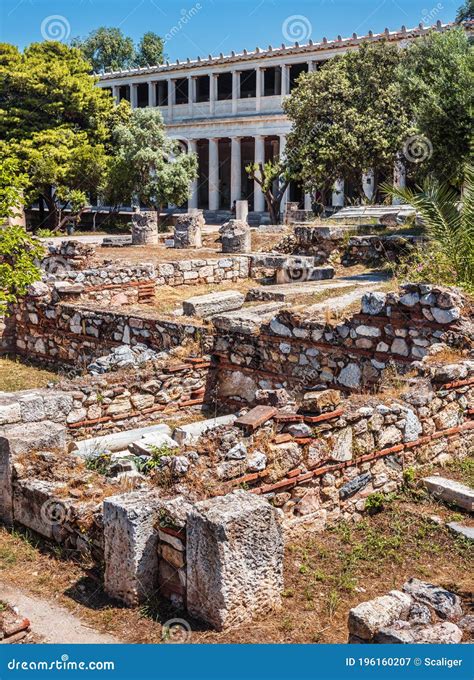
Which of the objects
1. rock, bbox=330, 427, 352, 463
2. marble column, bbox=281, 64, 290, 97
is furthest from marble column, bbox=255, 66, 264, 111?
rock, bbox=330, 427, 352, 463

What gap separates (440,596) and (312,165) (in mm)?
28211

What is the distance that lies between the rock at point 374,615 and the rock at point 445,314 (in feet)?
18.8

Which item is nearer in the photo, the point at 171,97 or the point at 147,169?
the point at 147,169

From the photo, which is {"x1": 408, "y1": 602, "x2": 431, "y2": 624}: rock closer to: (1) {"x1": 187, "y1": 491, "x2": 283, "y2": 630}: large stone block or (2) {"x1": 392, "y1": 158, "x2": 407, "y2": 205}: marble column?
(1) {"x1": 187, "y1": 491, "x2": 283, "y2": 630}: large stone block

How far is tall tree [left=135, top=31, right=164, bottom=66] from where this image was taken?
73375 mm

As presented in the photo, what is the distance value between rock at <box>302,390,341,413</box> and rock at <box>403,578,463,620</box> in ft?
6.94

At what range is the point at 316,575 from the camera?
5.87m

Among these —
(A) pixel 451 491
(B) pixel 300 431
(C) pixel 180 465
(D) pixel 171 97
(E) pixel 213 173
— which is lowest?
(A) pixel 451 491

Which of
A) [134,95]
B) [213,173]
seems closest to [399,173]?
[213,173]

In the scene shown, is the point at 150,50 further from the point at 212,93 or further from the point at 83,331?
the point at 83,331

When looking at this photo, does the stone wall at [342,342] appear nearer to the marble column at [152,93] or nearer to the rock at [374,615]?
the rock at [374,615]

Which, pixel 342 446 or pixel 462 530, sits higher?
pixel 342 446

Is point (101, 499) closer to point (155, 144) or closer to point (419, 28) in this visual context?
point (155, 144)

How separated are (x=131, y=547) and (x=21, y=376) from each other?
9.18 metres
